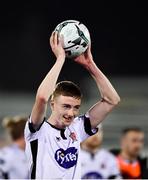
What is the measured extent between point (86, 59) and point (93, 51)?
13.5 metres

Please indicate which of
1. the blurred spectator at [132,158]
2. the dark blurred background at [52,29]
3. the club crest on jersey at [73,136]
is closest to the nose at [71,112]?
the club crest on jersey at [73,136]

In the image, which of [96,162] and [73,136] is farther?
[96,162]

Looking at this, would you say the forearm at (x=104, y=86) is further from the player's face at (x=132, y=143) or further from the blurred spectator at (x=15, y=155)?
the player's face at (x=132, y=143)

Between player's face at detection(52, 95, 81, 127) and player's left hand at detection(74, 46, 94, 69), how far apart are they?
271 mm

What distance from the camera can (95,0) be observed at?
2098 centimetres

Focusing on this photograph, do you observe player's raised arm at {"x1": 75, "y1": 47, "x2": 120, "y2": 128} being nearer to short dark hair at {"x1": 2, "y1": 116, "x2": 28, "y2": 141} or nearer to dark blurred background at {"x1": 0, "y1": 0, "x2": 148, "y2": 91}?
short dark hair at {"x1": 2, "y1": 116, "x2": 28, "y2": 141}

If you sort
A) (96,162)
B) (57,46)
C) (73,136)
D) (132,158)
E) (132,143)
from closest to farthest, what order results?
(57,46)
(73,136)
(96,162)
(132,143)
(132,158)

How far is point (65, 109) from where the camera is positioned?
5039 mm

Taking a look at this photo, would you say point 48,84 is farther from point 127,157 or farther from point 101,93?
point 127,157

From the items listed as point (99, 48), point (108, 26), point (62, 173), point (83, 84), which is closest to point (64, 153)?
point (62, 173)

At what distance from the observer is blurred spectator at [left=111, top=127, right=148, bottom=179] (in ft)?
28.2

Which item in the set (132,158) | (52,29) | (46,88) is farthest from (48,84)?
(52,29)

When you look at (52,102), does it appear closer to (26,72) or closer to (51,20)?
(26,72)

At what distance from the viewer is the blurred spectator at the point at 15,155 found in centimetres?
801
